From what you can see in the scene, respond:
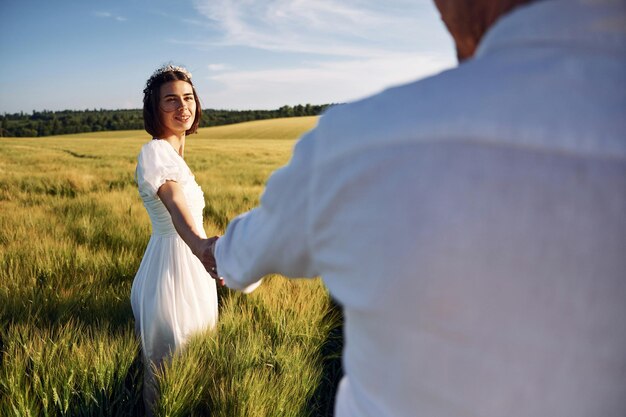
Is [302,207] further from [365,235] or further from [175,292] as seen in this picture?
[175,292]

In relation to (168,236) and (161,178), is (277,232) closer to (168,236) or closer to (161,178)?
(161,178)

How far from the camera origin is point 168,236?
5.67 feet

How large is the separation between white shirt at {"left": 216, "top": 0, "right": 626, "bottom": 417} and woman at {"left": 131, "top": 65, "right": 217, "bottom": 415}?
1.15m

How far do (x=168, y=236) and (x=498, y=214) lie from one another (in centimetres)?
154

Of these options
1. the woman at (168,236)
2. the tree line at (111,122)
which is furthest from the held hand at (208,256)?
the tree line at (111,122)

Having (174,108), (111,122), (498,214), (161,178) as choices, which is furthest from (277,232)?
(111,122)

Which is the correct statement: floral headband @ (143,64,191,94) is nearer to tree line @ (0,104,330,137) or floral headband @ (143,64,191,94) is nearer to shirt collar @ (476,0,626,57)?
shirt collar @ (476,0,626,57)

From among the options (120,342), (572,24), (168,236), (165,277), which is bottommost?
(120,342)

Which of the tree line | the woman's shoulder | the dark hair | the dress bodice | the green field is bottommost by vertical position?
the green field

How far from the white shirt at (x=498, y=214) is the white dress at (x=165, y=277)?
1.27 metres

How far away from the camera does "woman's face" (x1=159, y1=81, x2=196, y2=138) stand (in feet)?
5.82

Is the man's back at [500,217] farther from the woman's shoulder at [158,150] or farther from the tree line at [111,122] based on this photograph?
the tree line at [111,122]

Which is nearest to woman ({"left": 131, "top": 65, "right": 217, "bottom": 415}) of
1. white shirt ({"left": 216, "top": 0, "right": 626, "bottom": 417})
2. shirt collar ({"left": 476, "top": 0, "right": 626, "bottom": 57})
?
white shirt ({"left": 216, "top": 0, "right": 626, "bottom": 417})

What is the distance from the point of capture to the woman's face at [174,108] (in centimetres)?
177
